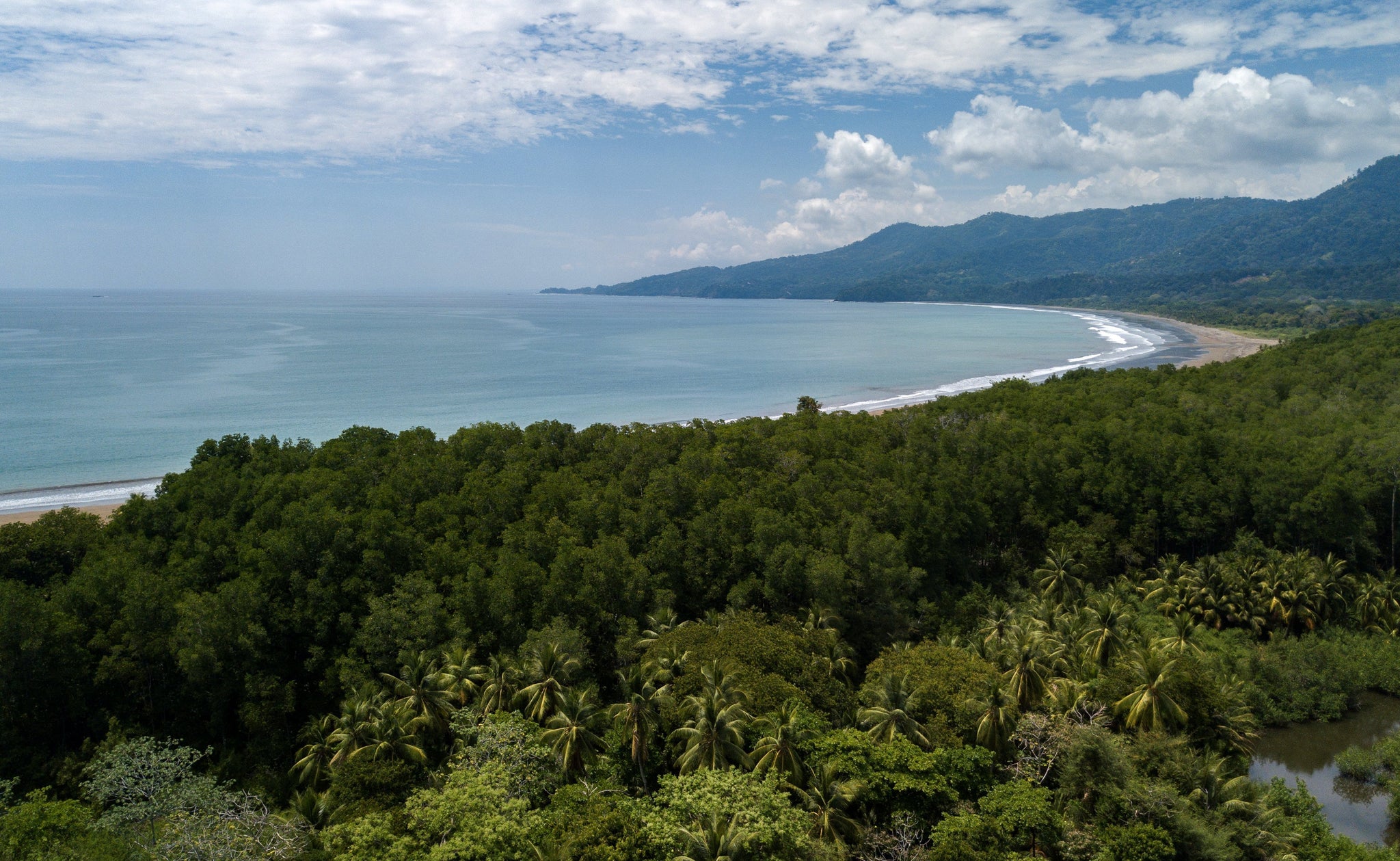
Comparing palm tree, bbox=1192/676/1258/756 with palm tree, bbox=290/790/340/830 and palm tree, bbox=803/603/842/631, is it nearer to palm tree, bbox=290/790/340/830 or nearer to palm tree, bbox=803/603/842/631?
palm tree, bbox=803/603/842/631

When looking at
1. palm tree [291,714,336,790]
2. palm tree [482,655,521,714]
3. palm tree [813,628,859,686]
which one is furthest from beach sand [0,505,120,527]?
palm tree [813,628,859,686]

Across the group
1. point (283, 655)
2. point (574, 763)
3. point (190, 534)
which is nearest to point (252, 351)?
point (190, 534)

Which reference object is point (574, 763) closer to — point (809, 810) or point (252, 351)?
point (809, 810)

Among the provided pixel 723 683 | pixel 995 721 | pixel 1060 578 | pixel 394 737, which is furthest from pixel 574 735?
pixel 1060 578

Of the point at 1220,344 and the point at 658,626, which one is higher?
the point at 1220,344

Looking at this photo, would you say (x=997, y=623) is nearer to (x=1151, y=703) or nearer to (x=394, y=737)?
(x=1151, y=703)

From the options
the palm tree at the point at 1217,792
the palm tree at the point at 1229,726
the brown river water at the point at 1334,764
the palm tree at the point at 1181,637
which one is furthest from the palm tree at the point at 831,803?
the brown river water at the point at 1334,764
